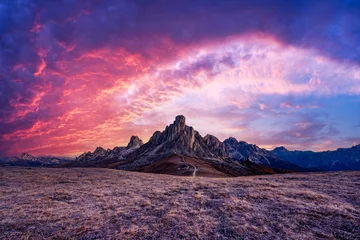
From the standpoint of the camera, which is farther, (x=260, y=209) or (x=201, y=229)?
(x=260, y=209)

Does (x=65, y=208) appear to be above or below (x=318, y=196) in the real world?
below

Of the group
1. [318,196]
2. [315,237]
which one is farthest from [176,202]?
[318,196]

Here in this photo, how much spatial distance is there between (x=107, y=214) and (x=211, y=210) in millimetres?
7737

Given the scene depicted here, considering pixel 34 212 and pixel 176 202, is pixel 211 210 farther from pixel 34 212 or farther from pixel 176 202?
pixel 34 212

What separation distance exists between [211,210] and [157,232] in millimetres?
5255

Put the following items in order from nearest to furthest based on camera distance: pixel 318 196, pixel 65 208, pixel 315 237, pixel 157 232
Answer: pixel 315 237
pixel 157 232
pixel 65 208
pixel 318 196

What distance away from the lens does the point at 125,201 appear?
19.4 m

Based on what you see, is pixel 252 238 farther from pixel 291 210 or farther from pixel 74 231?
pixel 74 231

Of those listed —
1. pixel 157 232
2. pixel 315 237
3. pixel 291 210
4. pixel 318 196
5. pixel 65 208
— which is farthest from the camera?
pixel 318 196

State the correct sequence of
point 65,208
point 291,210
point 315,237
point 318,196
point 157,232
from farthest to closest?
1. point 318,196
2. point 65,208
3. point 291,210
4. point 157,232
5. point 315,237

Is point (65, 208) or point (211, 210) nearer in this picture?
point (211, 210)

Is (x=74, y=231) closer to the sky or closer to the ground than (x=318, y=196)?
closer to the ground

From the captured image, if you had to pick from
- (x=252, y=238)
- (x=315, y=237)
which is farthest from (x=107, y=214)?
(x=315, y=237)

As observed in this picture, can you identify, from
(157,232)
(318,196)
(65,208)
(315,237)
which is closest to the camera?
(315,237)
